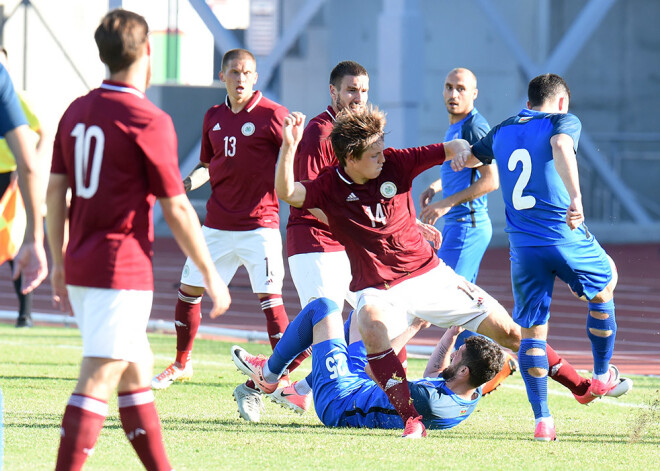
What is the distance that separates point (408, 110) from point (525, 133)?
585 inches

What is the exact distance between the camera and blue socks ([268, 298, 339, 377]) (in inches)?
236

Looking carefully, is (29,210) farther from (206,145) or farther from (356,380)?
(206,145)

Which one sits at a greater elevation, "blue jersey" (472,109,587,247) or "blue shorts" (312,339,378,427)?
"blue jersey" (472,109,587,247)

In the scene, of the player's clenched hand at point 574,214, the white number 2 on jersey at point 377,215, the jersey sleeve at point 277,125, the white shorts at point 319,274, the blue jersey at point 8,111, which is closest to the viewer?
the blue jersey at point 8,111

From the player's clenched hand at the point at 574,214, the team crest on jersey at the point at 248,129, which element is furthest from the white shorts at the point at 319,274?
the player's clenched hand at the point at 574,214

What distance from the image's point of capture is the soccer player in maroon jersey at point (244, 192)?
25.2 ft

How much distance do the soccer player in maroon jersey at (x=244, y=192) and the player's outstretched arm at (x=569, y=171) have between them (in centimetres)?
238

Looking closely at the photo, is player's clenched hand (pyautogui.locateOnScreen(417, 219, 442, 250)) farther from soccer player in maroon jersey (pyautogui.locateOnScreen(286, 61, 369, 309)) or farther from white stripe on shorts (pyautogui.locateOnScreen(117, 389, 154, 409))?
white stripe on shorts (pyautogui.locateOnScreen(117, 389, 154, 409))

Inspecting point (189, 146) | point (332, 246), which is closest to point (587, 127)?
point (189, 146)

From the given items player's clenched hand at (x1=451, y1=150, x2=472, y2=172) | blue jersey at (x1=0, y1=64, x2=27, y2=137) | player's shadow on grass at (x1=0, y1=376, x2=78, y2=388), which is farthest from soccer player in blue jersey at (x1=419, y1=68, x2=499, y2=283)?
blue jersey at (x1=0, y1=64, x2=27, y2=137)

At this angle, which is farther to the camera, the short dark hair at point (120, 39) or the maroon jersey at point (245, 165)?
the maroon jersey at point (245, 165)

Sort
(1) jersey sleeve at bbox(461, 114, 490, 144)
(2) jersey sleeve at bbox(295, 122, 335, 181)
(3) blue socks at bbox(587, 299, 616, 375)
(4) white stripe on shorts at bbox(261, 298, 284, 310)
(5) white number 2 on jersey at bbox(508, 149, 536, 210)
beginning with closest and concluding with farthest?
(5) white number 2 on jersey at bbox(508, 149, 536, 210), (3) blue socks at bbox(587, 299, 616, 375), (2) jersey sleeve at bbox(295, 122, 335, 181), (4) white stripe on shorts at bbox(261, 298, 284, 310), (1) jersey sleeve at bbox(461, 114, 490, 144)

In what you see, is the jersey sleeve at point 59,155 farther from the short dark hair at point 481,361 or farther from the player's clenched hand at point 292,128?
the short dark hair at point 481,361

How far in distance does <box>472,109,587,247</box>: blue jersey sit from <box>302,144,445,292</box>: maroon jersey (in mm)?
387
